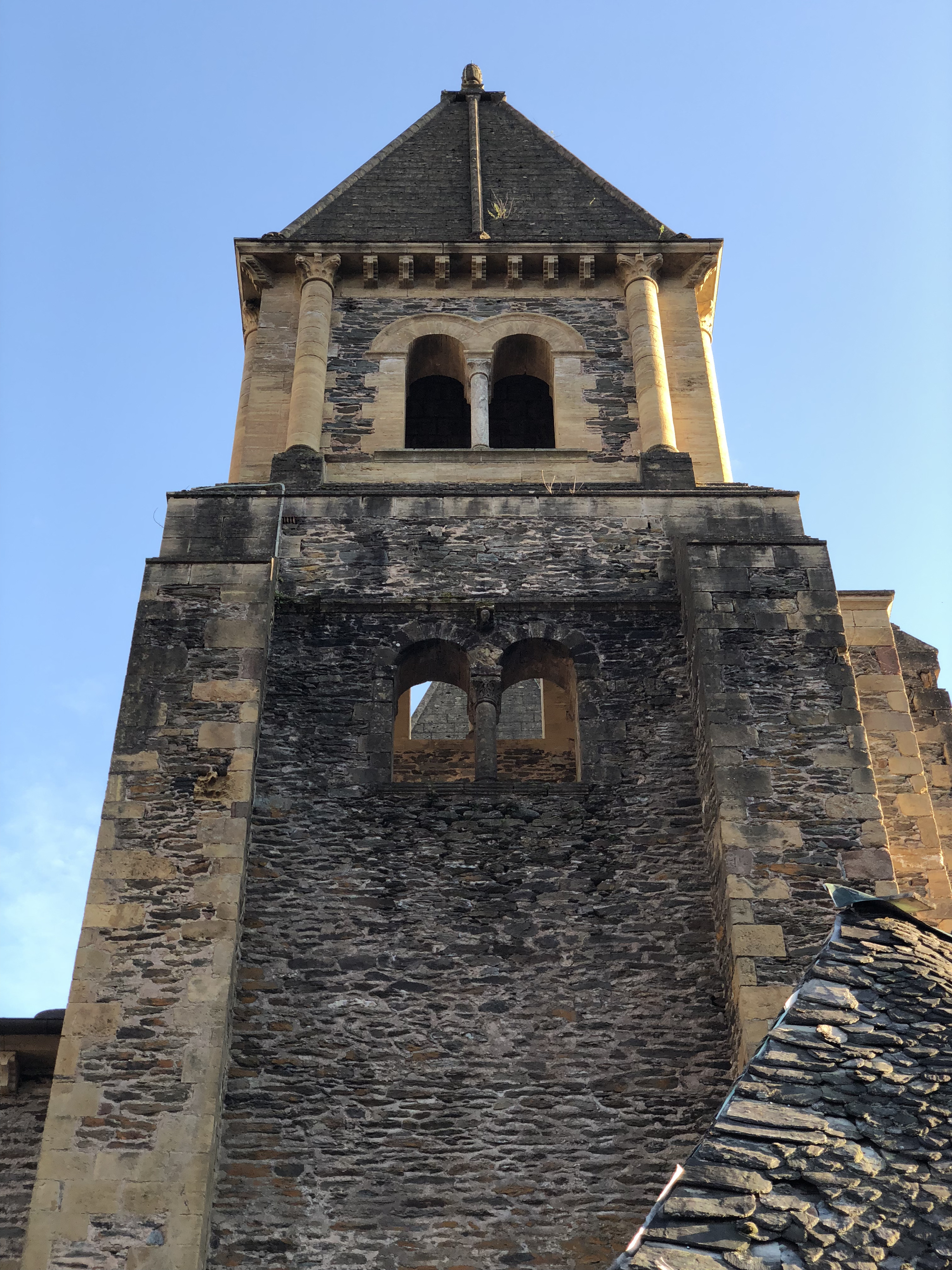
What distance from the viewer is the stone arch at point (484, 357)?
586 inches

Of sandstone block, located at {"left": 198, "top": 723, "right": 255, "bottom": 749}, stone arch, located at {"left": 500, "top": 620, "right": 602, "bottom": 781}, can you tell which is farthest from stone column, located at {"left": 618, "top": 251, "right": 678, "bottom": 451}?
sandstone block, located at {"left": 198, "top": 723, "right": 255, "bottom": 749}

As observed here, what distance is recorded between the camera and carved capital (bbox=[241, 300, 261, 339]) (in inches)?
672

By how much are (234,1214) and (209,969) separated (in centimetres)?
151

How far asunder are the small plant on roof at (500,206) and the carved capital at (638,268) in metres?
1.78

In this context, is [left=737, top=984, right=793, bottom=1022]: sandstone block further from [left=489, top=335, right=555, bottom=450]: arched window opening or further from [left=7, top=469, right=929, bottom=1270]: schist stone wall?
[left=489, top=335, right=555, bottom=450]: arched window opening

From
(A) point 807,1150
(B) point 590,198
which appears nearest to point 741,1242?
(A) point 807,1150

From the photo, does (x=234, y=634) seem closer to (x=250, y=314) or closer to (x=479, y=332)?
(x=479, y=332)

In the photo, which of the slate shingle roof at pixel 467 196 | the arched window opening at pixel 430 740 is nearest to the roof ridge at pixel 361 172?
the slate shingle roof at pixel 467 196

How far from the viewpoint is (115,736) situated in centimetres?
1093

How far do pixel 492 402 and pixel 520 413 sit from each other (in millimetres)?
347

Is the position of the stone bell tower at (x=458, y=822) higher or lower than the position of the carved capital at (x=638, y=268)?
lower

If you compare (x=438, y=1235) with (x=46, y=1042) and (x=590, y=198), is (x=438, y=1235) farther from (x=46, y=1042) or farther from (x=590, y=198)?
(x=590, y=198)

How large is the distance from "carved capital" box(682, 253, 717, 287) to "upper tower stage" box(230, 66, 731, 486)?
0.02 m

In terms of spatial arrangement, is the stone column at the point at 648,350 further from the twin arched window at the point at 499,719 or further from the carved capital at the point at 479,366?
the twin arched window at the point at 499,719
